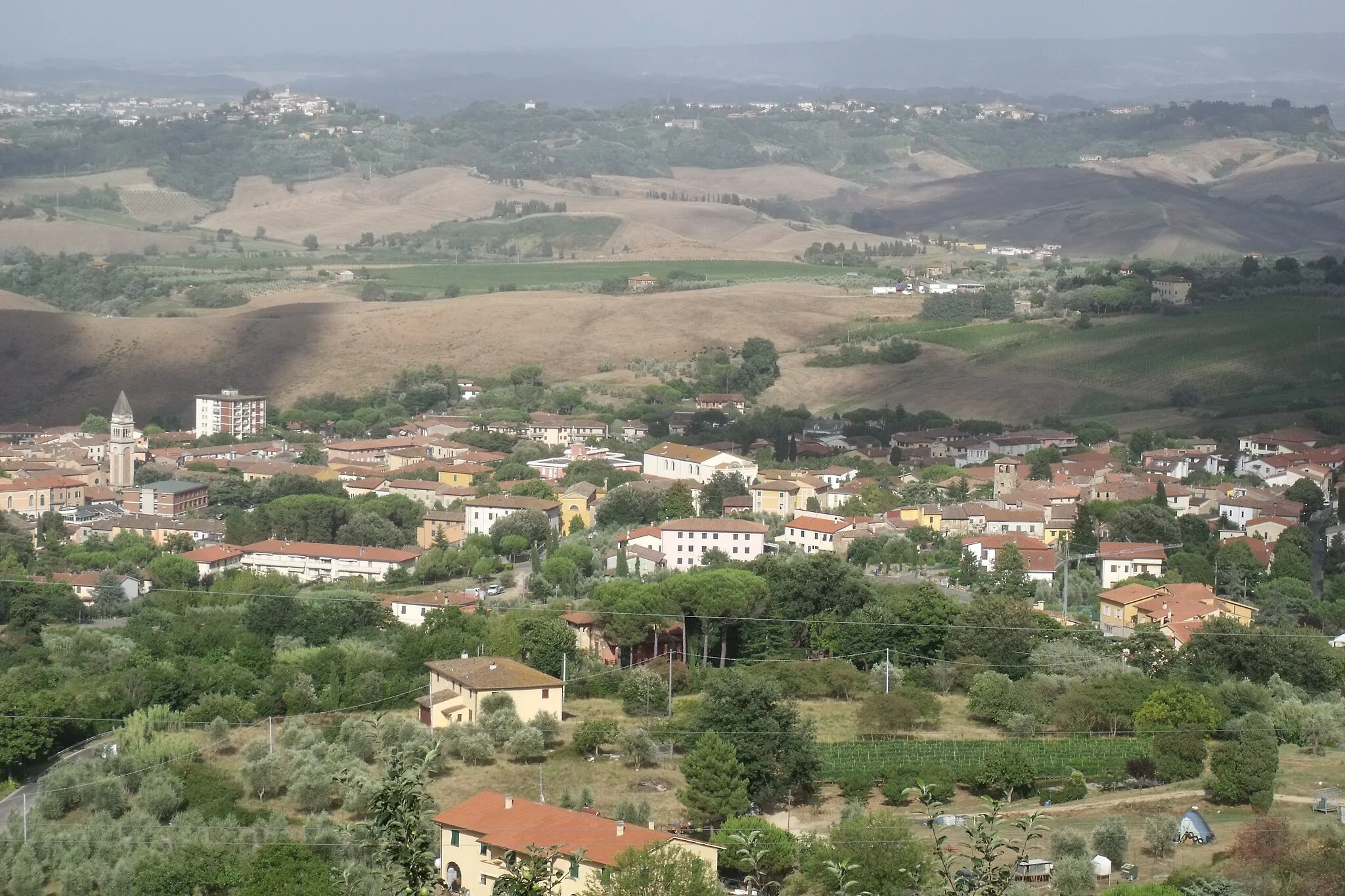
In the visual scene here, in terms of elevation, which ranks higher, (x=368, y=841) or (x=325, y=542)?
(x=368, y=841)

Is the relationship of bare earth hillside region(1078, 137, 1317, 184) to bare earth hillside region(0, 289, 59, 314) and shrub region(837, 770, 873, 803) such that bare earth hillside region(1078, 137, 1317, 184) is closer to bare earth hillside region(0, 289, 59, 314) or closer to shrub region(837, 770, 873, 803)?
bare earth hillside region(0, 289, 59, 314)

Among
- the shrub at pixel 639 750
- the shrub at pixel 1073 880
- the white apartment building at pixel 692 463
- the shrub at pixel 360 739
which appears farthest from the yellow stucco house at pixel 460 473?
the shrub at pixel 1073 880

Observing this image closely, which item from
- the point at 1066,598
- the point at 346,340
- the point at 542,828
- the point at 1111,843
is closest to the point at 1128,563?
the point at 1066,598

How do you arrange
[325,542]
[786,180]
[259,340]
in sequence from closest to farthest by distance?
[325,542] < [259,340] < [786,180]

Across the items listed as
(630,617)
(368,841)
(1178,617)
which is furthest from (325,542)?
(368,841)

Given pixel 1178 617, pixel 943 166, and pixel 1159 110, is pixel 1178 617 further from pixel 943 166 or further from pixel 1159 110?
pixel 1159 110

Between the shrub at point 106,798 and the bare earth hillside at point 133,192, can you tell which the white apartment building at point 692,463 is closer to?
the shrub at point 106,798
